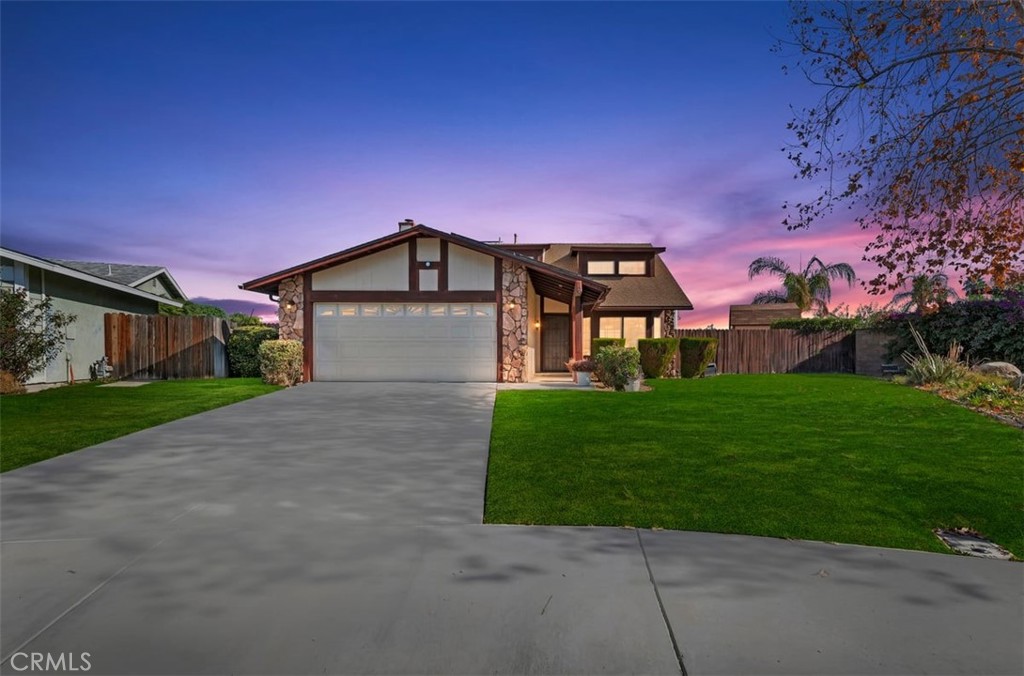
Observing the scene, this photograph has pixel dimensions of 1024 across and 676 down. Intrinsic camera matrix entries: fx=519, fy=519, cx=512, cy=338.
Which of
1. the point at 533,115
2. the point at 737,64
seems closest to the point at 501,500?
the point at 737,64

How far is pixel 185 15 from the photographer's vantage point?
10875 millimetres

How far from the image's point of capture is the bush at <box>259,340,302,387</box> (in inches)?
564

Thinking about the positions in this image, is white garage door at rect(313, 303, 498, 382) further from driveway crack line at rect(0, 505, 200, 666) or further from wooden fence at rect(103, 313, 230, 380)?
driveway crack line at rect(0, 505, 200, 666)

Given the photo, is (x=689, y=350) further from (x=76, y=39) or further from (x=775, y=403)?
(x=76, y=39)

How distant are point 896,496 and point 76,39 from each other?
17.0 m

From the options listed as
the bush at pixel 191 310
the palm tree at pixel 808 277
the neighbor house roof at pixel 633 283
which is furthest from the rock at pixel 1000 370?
the bush at pixel 191 310

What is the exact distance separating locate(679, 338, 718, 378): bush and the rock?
7247mm

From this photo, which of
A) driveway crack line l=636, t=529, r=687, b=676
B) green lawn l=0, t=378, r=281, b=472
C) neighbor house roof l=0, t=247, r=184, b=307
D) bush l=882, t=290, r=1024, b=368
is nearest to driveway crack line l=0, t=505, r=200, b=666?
driveway crack line l=636, t=529, r=687, b=676

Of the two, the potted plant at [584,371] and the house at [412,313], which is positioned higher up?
the house at [412,313]

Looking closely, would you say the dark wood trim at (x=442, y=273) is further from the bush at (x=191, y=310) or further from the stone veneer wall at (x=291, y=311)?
the bush at (x=191, y=310)

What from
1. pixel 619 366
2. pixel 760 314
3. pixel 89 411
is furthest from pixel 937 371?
pixel 760 314

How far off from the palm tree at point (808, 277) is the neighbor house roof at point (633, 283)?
13.5 metres

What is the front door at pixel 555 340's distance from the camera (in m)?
21.1

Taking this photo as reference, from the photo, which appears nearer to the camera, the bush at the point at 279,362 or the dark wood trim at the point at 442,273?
the bush at the point at 279,362
